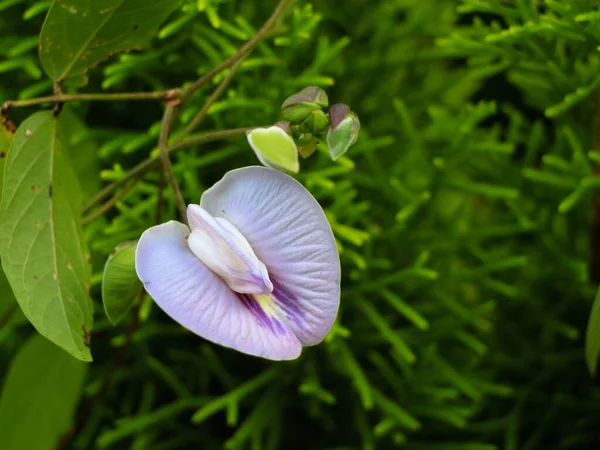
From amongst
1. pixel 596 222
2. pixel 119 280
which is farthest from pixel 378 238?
pixel 119 280

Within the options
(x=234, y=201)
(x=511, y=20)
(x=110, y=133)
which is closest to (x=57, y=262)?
(x=234, y=201)

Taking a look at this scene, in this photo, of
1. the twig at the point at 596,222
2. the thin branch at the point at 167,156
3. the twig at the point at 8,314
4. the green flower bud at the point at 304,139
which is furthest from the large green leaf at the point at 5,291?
the twig at the point at 596,222

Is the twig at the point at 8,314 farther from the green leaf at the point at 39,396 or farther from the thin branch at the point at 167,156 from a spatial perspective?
the thin branch at the point at 167,156

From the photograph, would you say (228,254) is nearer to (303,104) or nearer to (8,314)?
(303,104)

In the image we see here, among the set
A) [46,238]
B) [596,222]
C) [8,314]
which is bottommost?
[596,222]

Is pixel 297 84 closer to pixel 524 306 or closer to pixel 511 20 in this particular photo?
pixel 511 20

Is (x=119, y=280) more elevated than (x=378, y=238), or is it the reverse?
(x=119, y=280)

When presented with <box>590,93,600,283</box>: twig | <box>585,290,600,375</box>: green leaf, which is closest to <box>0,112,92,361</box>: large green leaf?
<box>585,290,600,375</box>: green leaf

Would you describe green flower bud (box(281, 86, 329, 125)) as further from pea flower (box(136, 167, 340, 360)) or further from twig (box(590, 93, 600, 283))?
twig (box(590, 93, 600, 283))
